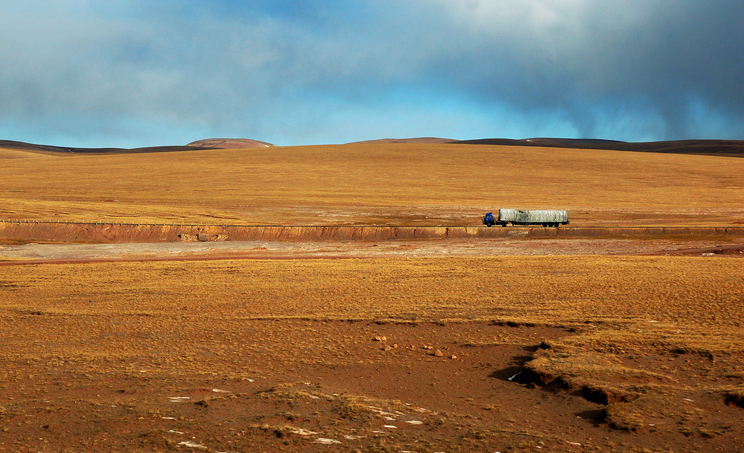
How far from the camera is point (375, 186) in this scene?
67.6m

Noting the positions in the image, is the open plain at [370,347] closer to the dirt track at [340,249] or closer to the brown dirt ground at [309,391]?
the brown dirt ground at [309,391]

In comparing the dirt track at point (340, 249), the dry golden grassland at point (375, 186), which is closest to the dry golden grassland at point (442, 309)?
the dirt track at point (340, 249)

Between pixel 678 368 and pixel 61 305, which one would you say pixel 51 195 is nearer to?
pixel 61 305

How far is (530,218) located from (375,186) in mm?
25848

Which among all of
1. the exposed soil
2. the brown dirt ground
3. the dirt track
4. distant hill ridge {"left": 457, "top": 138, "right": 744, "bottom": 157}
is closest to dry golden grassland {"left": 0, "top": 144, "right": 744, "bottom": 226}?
the dirt track

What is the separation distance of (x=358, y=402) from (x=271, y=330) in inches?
188

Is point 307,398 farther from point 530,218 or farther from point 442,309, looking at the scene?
point 530,218

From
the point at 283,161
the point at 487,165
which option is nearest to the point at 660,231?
the point at 487,165

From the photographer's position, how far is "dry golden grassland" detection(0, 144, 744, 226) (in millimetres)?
47750

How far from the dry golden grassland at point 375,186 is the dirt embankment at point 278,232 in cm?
404

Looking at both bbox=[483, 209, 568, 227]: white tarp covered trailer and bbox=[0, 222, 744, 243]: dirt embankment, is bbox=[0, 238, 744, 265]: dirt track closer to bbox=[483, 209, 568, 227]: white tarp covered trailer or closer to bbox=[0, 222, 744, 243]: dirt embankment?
bbox=[0, 222, 744, 243]: dirt embankment

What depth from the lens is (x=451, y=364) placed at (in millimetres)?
10445

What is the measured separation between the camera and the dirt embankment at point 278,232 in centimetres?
3659

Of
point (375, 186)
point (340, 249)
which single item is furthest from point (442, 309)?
point (375, 186)
